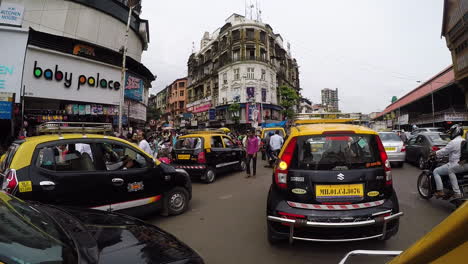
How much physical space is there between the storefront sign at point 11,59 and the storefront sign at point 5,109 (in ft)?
3.04

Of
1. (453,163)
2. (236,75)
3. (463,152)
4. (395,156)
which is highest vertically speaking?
(236,75)

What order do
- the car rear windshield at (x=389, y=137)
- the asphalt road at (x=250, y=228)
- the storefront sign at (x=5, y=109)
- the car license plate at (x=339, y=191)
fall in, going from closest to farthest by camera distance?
the car license plate at (x=339, y=191) → the asphalt road at (x=250, y=228) → the car rear windshield at (x=389, y=137) → the storefront sign at (x=5, y=109)

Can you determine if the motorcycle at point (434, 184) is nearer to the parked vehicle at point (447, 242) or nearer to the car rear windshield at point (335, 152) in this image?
the car rear windshield at point (335, 152)

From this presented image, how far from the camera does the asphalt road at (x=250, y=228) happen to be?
Answer: 302 cm

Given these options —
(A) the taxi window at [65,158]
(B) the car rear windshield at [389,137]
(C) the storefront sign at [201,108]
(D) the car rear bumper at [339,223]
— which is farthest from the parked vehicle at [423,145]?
(C) the storefront sign at [201,108]

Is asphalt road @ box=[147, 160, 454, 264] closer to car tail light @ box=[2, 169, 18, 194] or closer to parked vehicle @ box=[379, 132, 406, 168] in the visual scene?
car tail light @ box=[2, 169, 18, 194]

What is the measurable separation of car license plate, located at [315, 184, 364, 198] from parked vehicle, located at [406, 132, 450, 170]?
23.3 feet

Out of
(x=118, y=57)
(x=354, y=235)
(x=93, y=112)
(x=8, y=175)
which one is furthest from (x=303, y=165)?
(x=118, y=57)

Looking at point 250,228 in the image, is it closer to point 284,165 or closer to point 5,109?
point 284,165

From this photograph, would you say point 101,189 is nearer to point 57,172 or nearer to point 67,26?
point 57,172

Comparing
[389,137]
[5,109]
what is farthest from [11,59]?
[389,137]

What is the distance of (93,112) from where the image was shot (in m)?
14.1

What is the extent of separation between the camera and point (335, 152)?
3.17 metres

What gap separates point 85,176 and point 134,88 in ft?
51.9
